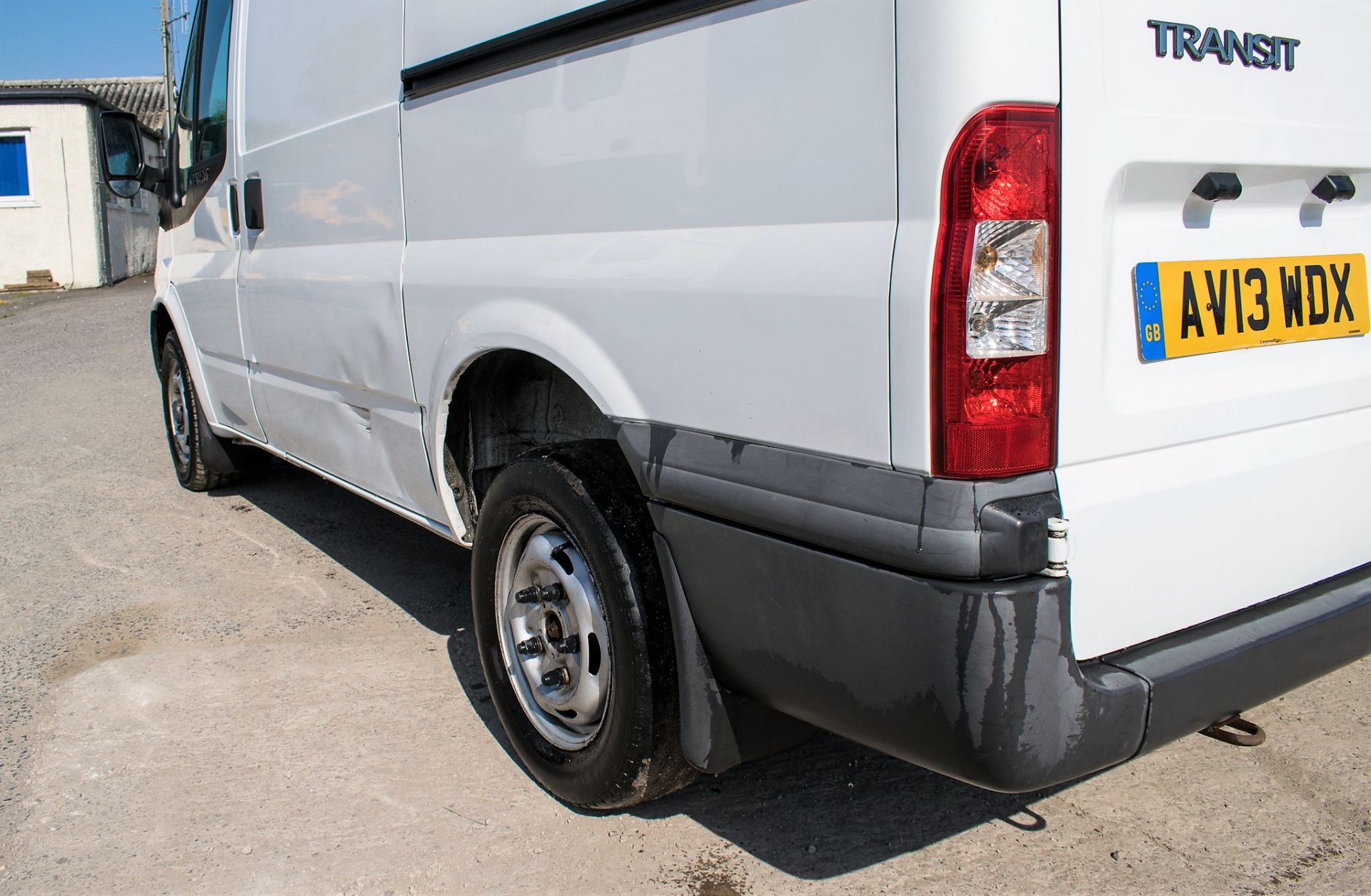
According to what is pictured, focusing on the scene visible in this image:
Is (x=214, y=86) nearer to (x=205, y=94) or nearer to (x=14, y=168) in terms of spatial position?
Result: (x=205, y=94)

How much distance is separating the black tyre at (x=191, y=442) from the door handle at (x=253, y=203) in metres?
1.64

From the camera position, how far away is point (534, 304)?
243 centimetres

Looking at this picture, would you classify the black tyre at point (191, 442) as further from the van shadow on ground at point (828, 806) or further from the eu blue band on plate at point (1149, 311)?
the eu blue band on plate at point (1149, 311)

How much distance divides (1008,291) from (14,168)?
83.0ft

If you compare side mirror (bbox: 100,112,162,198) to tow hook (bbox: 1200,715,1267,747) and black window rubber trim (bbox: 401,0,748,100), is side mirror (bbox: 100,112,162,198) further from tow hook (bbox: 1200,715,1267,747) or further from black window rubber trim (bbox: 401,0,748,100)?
tow hook (bbox: 1200,715,1267,747)

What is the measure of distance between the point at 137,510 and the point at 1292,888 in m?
5.17

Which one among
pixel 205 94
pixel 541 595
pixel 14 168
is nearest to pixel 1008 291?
pixel 541 595

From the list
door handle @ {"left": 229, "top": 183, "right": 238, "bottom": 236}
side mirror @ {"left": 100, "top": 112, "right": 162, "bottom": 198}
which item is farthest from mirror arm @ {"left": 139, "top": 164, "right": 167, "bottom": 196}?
door handle @ {"left": 229, "top": 183, "right": 238, "bottom": 236}

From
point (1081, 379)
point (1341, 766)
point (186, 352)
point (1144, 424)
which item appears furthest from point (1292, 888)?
point (186, 352)

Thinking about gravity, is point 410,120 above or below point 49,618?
above

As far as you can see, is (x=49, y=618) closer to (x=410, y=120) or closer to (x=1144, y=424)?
(x=410, y=120)

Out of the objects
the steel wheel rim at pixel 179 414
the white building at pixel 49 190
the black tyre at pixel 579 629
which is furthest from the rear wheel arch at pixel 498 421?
the white building at pixel 49 190

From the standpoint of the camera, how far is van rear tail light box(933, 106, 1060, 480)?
1.64 m

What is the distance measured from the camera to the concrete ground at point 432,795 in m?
2.43
